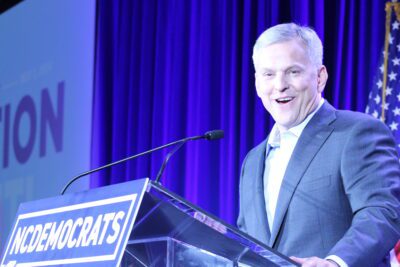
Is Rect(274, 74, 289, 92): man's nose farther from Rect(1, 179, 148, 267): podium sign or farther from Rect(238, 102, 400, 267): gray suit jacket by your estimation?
Rect(1, 179, 148, 267): podium sign

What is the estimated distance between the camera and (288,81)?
2.31 meters

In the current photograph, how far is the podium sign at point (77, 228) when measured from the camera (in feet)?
5.00

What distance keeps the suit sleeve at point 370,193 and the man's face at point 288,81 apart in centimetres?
25

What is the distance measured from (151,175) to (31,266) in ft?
11.2

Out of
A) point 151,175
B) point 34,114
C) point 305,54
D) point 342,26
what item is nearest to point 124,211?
point 305,54

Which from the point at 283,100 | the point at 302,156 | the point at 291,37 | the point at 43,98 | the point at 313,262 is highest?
the point at 291,37

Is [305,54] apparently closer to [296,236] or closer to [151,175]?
[296,236]

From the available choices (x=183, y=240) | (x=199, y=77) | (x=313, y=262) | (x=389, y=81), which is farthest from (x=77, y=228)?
(x=199, y=77)

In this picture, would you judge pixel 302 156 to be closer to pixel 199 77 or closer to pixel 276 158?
pixel 276 158

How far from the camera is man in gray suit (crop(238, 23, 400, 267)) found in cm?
189

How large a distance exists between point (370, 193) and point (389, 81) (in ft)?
6.26

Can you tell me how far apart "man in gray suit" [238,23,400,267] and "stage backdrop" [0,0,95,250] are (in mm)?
2992

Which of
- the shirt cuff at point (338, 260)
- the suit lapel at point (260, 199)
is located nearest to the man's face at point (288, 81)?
the suit lapel at point (260, 199)

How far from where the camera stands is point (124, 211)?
1.54m
